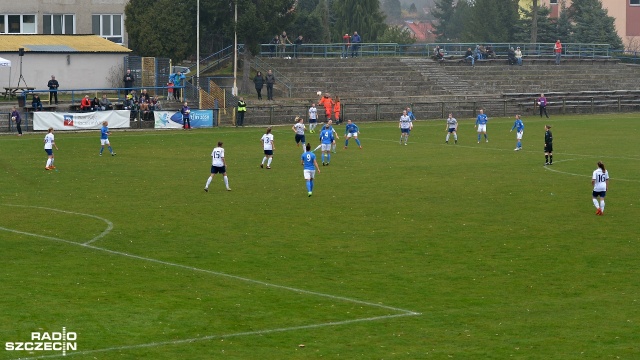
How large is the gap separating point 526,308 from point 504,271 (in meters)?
3.61

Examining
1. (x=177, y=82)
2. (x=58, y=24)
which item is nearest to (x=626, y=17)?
(x=58, y=24)

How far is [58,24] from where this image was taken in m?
84.5

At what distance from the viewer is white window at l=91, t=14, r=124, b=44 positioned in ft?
282

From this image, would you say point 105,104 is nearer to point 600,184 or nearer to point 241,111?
point 241,111

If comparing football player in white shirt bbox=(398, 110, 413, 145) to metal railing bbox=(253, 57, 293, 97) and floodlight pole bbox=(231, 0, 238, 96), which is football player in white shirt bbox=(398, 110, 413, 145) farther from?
metal railing bbox=(253, 57, 293, 97)

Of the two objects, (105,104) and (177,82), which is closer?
(105,104)

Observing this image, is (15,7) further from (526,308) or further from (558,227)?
(526,308)

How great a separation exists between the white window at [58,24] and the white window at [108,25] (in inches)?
70.0

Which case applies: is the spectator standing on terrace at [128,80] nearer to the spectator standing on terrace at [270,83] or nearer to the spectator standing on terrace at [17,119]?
the spectator standing on terrace at [270,83]

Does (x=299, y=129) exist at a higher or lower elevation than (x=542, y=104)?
lower

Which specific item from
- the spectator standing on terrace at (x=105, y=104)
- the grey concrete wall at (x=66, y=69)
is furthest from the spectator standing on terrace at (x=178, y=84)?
the grey concrete wall at (x=66, y=69)

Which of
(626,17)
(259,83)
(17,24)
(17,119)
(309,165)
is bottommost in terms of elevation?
(309,165)

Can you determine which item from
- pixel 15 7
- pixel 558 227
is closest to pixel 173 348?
pixel 558 227

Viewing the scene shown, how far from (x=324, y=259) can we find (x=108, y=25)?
63287 mm
